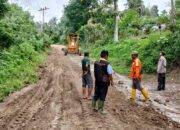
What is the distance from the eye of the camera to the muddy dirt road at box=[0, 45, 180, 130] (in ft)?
34.9

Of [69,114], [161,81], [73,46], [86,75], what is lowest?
[69,114]

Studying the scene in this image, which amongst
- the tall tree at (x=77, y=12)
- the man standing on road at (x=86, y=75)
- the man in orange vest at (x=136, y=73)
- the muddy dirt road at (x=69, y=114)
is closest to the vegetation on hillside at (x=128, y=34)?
the tall tree at (x=77, y=12)

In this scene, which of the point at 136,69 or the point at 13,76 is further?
the point at 13,76

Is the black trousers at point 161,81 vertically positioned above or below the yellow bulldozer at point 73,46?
below

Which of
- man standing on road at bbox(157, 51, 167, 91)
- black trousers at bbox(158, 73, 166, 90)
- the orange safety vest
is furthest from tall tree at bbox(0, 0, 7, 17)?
the orange safety vest

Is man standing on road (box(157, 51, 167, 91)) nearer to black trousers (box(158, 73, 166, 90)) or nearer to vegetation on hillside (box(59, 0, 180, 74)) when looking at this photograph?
black trousers (box(158, 73, 166, 90))

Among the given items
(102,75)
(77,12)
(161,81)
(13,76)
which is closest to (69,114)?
(102,75)

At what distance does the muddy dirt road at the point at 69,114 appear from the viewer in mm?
10648

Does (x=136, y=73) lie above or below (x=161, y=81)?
above

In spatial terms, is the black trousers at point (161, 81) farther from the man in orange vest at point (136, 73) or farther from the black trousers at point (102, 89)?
the black trousers at point (102, 89)

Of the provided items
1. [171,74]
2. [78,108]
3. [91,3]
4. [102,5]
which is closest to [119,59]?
[171,74]

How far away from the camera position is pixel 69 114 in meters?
12.1

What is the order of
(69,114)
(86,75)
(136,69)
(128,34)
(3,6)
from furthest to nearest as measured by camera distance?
(128,34) < (3,6) < (136,69) < (86,75) < (69,114)

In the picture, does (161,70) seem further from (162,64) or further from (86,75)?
(86,75)
